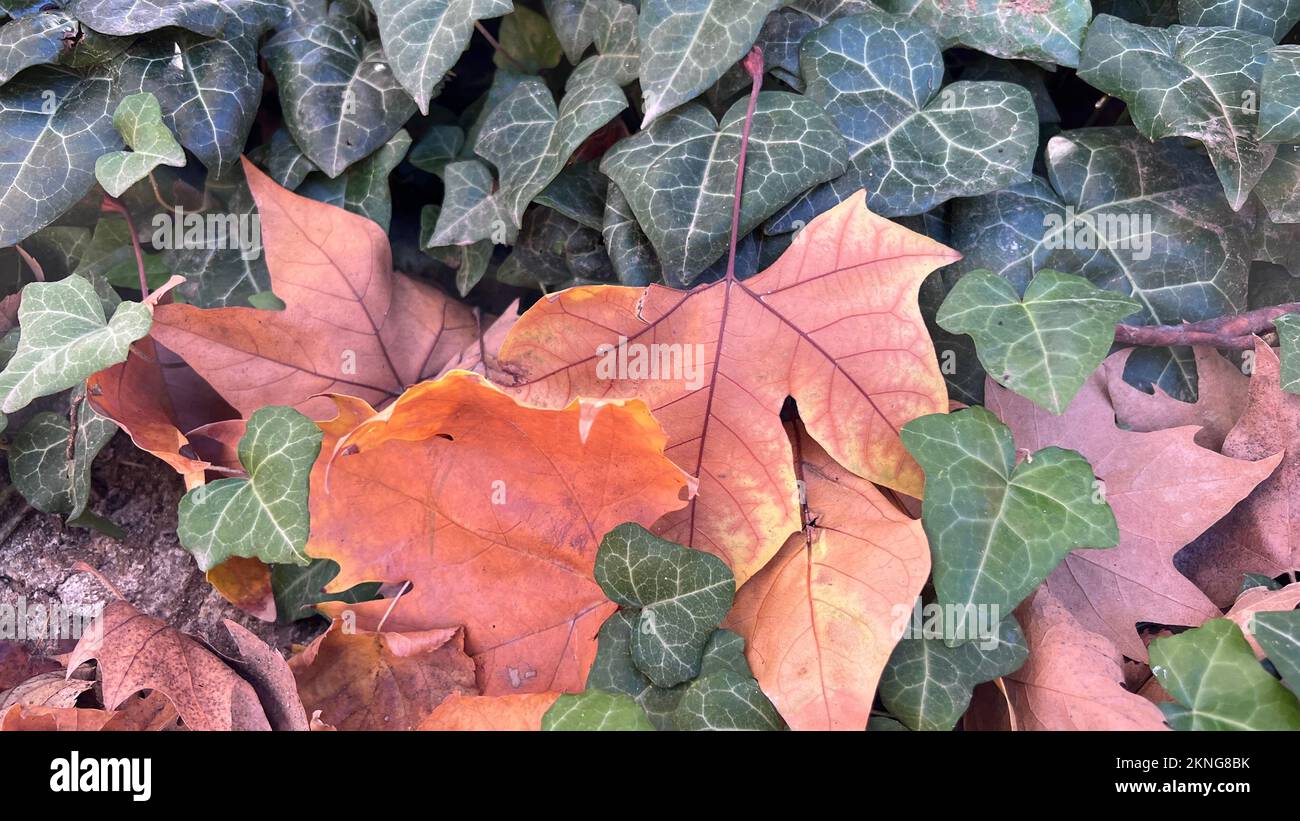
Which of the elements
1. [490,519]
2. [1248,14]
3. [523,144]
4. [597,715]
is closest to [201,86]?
[523,144]

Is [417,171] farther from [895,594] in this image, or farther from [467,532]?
[895,594]

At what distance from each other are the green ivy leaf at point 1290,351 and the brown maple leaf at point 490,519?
646 mm

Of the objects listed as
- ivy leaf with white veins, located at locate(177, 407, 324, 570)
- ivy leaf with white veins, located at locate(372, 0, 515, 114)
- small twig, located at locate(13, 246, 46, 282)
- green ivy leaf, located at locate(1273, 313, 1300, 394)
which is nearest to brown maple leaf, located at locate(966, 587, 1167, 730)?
green ivy leaf, located at locate(1273, 313, 1300, 394)

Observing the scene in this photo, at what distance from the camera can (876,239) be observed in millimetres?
921

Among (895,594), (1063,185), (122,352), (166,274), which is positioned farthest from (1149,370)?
(166,274)

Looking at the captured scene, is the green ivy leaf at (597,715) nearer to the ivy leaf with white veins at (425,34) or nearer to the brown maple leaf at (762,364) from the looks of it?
the brown maple leaf at (762,364)

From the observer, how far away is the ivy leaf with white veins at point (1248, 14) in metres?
1.06

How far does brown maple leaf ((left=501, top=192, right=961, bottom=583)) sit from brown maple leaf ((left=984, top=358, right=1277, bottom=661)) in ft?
0.67

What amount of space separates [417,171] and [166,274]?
A: 0.37 m

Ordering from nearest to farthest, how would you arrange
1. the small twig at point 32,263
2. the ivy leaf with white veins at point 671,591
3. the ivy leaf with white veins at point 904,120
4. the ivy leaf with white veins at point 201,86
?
the ivy leaf with white veins at point 671,591 < the ivy leaf with white veins at point 904,120 < the ivy leaf with white veins at point 201,86 < the small twig at point 32,263

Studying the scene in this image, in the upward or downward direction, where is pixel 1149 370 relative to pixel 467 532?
upward

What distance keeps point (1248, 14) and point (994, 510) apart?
72 centimetres

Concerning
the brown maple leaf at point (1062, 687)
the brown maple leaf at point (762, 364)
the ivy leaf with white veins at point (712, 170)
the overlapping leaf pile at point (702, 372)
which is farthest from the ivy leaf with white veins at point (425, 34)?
the brown maple leaf at point (1062, 687)

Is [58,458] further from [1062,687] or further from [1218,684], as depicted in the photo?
[1218,684]
